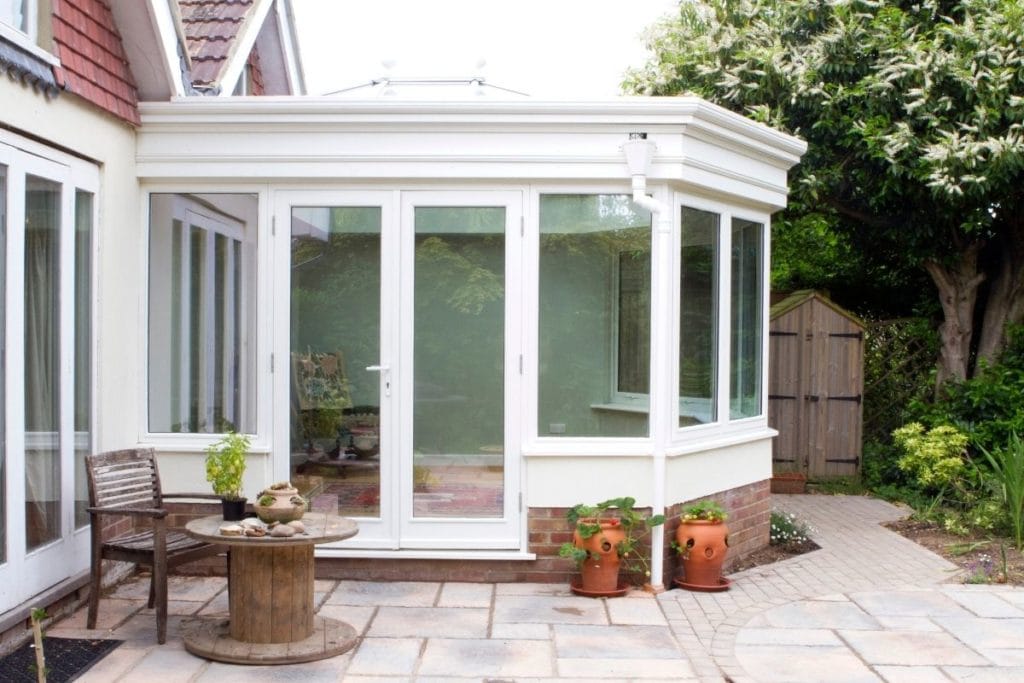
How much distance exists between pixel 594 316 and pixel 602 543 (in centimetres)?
146

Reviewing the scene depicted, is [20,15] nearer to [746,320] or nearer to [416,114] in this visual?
[416,114]

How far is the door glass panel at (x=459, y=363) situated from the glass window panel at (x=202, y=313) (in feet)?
A: 3.62

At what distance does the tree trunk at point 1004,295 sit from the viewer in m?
11.1

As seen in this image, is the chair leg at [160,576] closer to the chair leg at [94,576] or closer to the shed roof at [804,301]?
the chair leg at [94,576]

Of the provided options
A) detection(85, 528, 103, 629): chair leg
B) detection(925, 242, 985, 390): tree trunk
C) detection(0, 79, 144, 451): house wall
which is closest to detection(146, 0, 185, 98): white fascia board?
detection(0, 79, 144, 451): house wall

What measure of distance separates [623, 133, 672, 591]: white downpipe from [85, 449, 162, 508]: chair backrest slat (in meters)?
2.98

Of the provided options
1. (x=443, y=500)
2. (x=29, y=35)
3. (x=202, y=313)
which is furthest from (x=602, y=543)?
(x=29, y=35)

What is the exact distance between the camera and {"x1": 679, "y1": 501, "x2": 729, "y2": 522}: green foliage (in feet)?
23.2

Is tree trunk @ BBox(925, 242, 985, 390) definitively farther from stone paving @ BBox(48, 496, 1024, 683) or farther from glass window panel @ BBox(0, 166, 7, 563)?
glass window panel @ BBox(0, 166, 7, 563)

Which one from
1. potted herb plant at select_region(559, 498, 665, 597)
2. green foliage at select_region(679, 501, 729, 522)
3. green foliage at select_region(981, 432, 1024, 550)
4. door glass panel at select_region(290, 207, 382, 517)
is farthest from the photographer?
green foliage at select_region(981, 432, 1024, 550)

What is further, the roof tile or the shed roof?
the shed roof

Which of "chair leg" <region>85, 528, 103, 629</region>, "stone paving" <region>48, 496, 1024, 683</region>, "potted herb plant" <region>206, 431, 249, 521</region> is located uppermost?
"potted herb plant" <region>206, 431, 249, 521</region>

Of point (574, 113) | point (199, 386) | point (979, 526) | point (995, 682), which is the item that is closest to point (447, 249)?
point (574, 113)

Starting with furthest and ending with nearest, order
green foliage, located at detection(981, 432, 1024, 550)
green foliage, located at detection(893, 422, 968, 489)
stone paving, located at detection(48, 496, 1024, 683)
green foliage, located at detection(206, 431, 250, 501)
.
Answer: green foliage, located at detection(893, 422, 968, 489) → green foliage, located at detection(981, 432, 1024, 550) → green foliage, located at detection(206, 431, 250, 501) → stone paving, located at detection(48, 496, 1024, 683)
